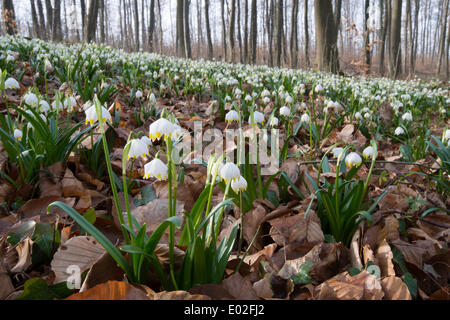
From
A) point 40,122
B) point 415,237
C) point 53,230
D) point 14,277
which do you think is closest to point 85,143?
point 40,122

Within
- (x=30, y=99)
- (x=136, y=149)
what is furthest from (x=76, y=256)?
(x=30, y=99)

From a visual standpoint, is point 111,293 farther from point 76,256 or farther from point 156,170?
point 156,170

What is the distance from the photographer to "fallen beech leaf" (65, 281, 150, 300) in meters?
0.91

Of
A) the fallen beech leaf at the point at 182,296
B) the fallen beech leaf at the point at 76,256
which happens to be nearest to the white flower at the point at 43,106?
the fallen beech leaf at the point at 76,256

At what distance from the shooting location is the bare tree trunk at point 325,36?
10.2 m

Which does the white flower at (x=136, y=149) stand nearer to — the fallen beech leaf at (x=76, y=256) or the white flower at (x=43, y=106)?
the fallen beech leaf at (x=76, y=256)

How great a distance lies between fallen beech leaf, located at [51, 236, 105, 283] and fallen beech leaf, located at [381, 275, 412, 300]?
90 cm

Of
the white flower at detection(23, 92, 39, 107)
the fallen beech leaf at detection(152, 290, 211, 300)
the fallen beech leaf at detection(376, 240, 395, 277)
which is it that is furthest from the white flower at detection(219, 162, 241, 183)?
the white flower at detection(23, 92, 39, 107)

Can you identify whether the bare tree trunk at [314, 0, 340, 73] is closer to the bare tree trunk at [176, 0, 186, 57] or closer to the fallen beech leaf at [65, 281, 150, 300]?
the bare tree trunk at [176, 0, 186, 57]

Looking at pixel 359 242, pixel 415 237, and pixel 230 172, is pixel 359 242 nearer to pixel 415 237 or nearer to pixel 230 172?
pixel 415 237

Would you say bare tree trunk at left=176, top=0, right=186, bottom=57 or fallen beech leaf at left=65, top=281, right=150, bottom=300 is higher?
bare tree trunk at left=176, top=0, right=186, bottom=57

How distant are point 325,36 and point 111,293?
1062 centimetres

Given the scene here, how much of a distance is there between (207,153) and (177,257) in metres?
1.38

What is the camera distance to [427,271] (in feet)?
4.34
